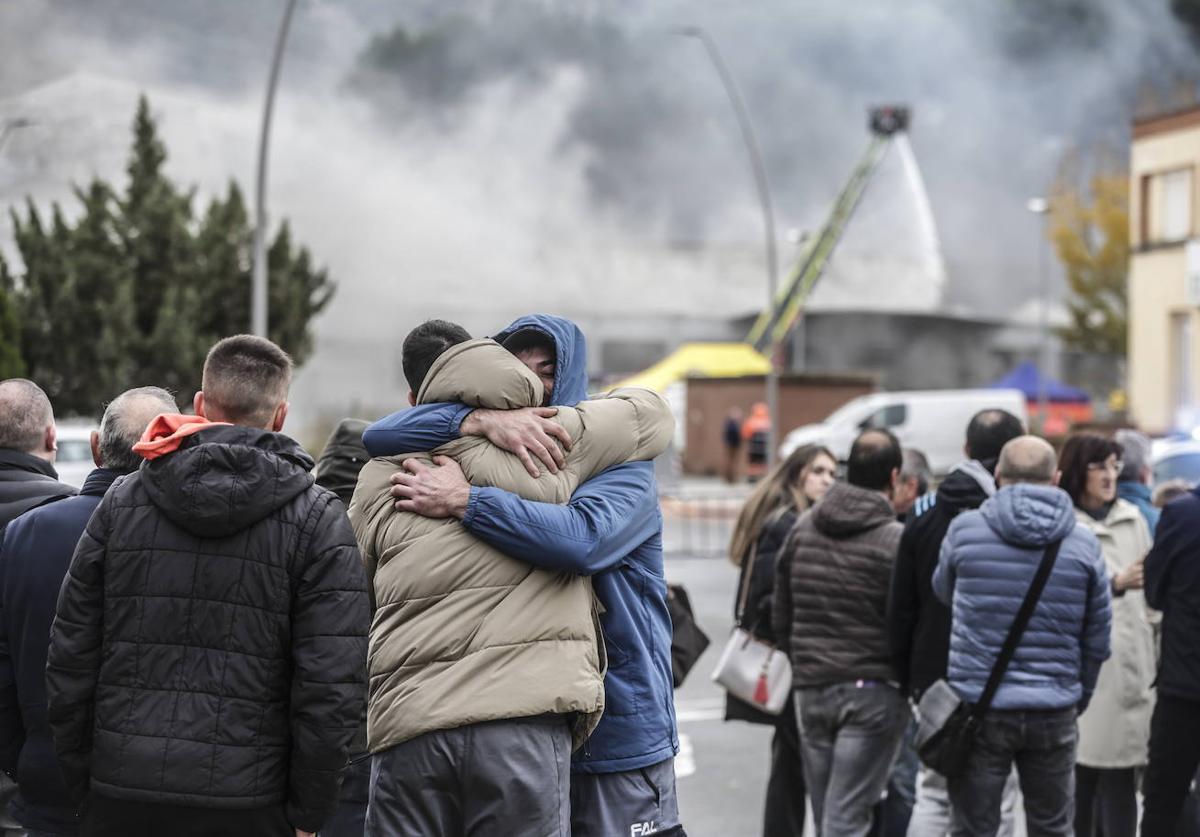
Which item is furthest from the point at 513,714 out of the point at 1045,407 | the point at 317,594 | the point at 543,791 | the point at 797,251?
the point at 797,251

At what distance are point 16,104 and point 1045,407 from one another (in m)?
31.2

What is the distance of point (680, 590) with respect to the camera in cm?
517

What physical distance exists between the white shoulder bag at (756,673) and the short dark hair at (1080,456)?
1.34m

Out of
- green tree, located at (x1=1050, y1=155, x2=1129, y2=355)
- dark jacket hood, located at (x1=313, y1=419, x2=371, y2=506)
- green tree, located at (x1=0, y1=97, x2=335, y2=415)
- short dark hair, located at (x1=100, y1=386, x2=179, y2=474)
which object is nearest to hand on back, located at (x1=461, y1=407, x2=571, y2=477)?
short dark hair, located at (x1=100, y1=386, x2=179, y2=474)

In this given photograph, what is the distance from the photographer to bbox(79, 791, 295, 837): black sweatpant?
309 cm

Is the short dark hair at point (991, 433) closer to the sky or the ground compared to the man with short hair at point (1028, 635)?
closer to the sky

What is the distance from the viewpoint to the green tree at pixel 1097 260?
159 ft

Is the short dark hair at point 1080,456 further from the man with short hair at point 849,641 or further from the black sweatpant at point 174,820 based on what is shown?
the black sweatpant at point 174,820

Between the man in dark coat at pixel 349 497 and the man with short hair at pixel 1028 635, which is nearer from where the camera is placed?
the man in dark coat at pixel 349 497

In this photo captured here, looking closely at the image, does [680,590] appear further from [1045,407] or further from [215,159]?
[215,159]

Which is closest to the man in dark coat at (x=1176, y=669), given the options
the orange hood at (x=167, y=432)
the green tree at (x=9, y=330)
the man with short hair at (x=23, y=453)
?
the orange hood at (x=167, y=432)

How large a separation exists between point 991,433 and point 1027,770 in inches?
53.1

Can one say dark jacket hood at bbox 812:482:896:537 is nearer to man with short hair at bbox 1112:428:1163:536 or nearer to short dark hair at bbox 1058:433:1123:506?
short dark hair at bbox 1058:433:1123:506

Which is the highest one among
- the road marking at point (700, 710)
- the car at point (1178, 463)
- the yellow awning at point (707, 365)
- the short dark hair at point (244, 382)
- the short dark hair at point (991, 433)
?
the yellow awning at point (707, 365)
